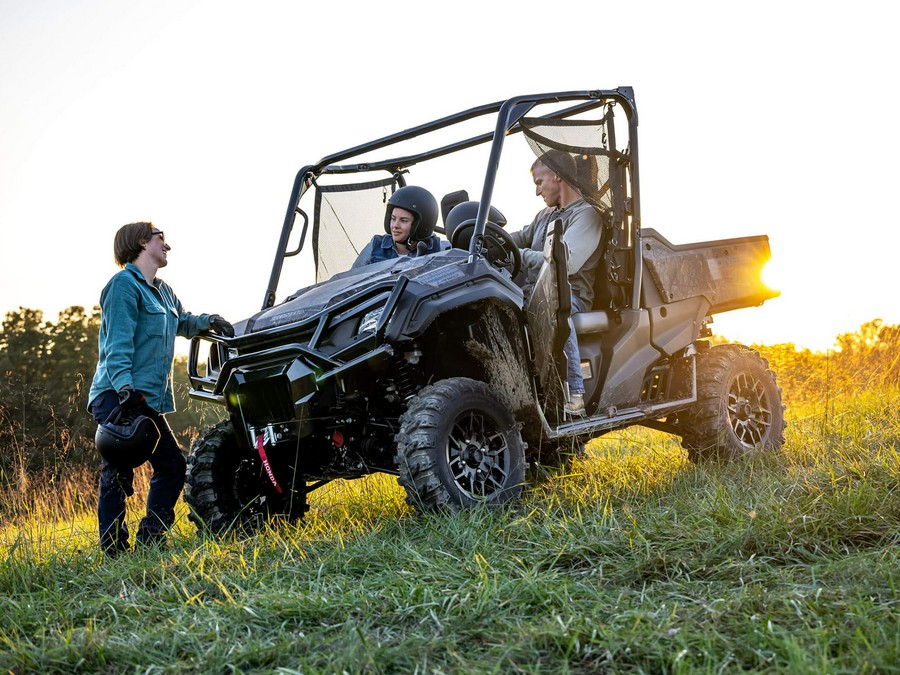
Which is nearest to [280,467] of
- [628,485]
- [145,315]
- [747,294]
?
[145,315]

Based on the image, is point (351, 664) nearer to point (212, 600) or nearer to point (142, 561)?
point (212, 600)

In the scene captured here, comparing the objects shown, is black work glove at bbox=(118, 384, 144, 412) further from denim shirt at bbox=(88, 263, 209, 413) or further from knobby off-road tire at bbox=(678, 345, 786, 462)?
knobby off-road tire at bbox=(678, 345, 786, 462)

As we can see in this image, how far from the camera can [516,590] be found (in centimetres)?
334

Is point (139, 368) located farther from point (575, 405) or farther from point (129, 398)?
point (575, 405)

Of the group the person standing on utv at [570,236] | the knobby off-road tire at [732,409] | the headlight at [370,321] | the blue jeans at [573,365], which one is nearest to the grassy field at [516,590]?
the blue jeans at [573,365]

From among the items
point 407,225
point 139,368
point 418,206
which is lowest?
point 139,368

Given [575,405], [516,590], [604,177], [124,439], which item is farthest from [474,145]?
[516,590]

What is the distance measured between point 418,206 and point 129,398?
2.14 meters

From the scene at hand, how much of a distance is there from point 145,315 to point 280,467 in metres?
1.18

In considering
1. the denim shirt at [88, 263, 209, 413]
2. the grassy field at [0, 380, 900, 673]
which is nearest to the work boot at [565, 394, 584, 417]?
the grassy field at [0, 380, 900, 673]

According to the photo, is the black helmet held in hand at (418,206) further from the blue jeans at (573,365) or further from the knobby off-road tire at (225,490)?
the knobby off-road tire at (225,490)

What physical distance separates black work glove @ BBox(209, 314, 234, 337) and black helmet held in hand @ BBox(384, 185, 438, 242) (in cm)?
139

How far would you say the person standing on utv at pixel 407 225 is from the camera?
240 inches

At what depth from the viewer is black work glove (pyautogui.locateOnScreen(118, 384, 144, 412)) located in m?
5.14
